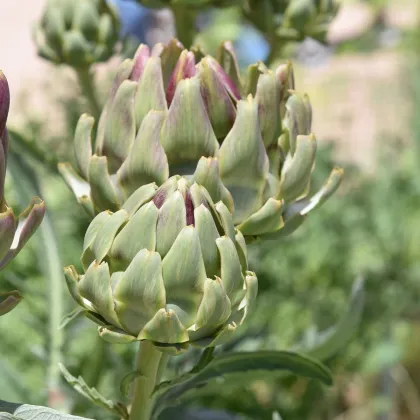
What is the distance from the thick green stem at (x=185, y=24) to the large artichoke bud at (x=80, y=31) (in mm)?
62

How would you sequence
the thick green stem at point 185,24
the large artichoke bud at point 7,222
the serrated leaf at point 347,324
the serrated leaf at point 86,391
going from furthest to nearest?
the thick green stem at point 185,24, the serrated leaf at point 347,324, the serrated leaf at point 86,391, the large artichoke bud at point 7,222

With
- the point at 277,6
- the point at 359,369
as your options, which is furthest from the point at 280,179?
the point at 359,369

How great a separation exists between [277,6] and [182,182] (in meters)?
0.34

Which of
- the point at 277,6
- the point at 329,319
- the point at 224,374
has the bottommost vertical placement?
the point at 329,319

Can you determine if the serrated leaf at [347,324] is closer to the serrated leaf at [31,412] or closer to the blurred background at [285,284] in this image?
the blurred background at [285,284]

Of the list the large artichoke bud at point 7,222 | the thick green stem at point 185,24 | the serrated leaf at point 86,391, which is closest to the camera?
the large artichoke bud at point 7,222

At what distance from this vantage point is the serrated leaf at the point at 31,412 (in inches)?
16.5

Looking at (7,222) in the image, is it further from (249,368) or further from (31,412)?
(249,368)

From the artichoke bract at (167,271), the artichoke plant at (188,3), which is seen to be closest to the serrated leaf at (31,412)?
the artichoke bract at (167,271)

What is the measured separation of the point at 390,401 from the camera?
1.33m

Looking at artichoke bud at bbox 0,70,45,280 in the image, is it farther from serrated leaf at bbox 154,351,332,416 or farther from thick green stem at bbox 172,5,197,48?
thick green stem at bbox 172,5,197,48

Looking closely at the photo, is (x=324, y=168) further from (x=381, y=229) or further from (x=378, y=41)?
(x=378, y=41)

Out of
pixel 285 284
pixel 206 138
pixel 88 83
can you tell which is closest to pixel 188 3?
pixel 88 83

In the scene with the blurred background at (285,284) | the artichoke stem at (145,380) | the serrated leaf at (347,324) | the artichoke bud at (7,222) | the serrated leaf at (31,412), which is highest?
the artichoke bud at (7,222)
